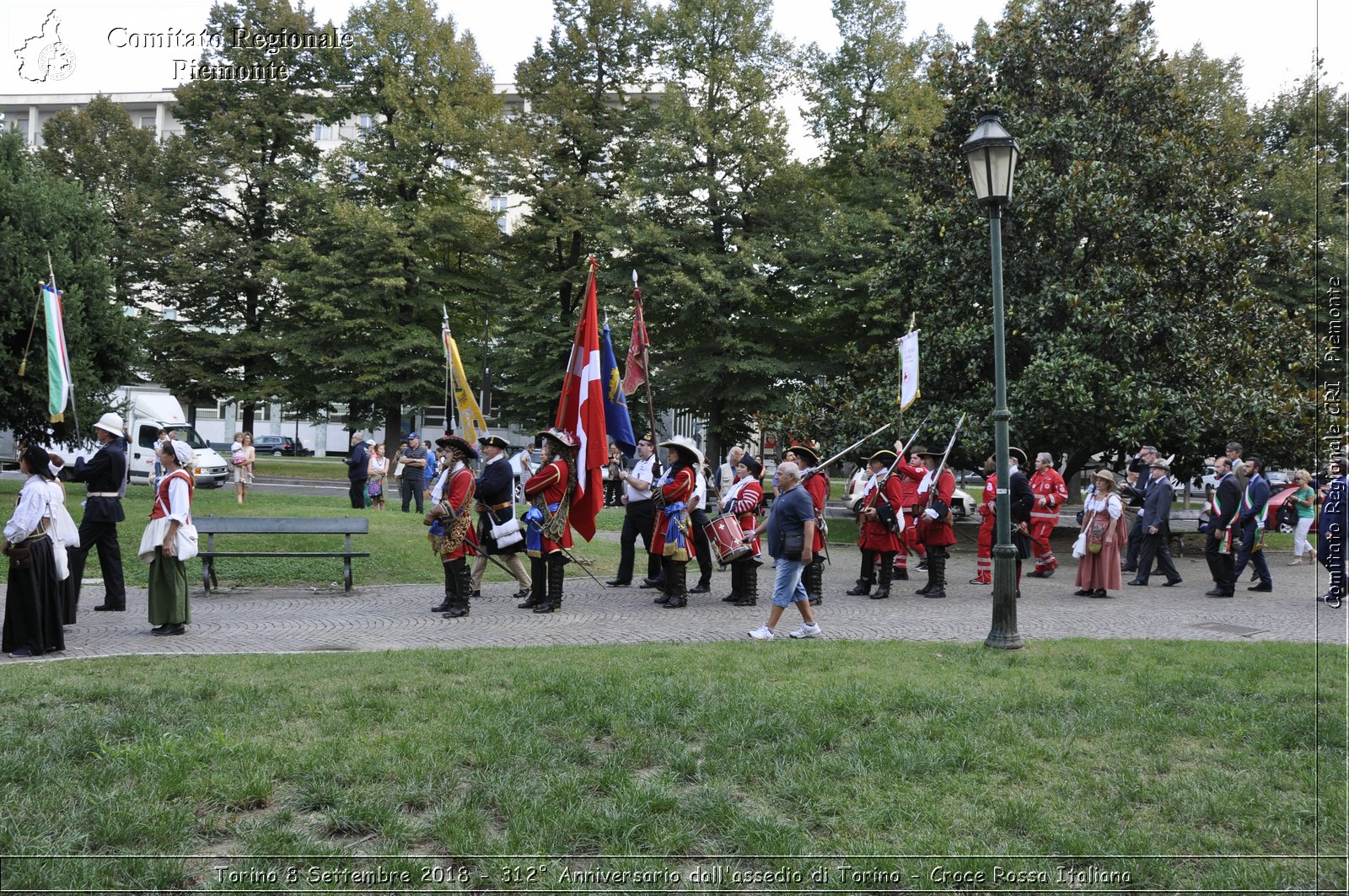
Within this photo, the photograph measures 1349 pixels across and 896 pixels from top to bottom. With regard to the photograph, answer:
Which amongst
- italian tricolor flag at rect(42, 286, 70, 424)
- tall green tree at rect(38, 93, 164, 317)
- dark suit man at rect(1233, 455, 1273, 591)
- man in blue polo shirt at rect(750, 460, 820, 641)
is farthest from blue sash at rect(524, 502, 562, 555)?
tall green tree at rect(38, 93, 164, 317)

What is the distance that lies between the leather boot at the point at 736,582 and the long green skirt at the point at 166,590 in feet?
20.3

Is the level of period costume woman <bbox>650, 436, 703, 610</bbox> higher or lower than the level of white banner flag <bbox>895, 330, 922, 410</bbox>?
lower

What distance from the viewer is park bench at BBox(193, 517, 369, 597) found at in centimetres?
1256

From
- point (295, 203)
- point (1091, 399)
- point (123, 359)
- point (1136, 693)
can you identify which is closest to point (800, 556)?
point (1136, 693)

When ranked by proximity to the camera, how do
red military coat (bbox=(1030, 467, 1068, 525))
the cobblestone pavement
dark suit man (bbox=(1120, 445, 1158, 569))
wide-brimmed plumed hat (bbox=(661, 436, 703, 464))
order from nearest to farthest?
the cobblestone pavement, wide-brimmed plumed hat (bbox=(661, 436, 703, 464)), dark suit man (bbox=(1120, 445, 1158, 569)), red military coat (bbox=(1030, 467, 1068, 525))

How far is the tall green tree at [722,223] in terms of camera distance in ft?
101

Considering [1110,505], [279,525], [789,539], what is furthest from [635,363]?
[1110,505]

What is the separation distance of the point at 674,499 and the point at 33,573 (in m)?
6.58

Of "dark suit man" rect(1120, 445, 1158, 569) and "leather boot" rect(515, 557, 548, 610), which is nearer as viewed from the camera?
"leather boot" rect(515, 557, 548, 610)

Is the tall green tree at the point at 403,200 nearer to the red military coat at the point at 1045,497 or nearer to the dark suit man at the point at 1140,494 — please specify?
the red military coat at the point at 1045,497

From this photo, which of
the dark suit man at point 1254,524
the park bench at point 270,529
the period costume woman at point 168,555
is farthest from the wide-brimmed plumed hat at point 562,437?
the dark suit man at point 1254,524

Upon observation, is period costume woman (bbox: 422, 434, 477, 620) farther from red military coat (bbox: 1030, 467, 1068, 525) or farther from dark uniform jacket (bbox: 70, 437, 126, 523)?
red military coat (bbox: 1030, 467, 1068, 525)

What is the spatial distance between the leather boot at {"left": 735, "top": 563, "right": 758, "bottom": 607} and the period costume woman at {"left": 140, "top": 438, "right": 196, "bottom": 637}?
6230 millimetres

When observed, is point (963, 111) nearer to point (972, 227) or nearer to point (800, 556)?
point (972, 227)
